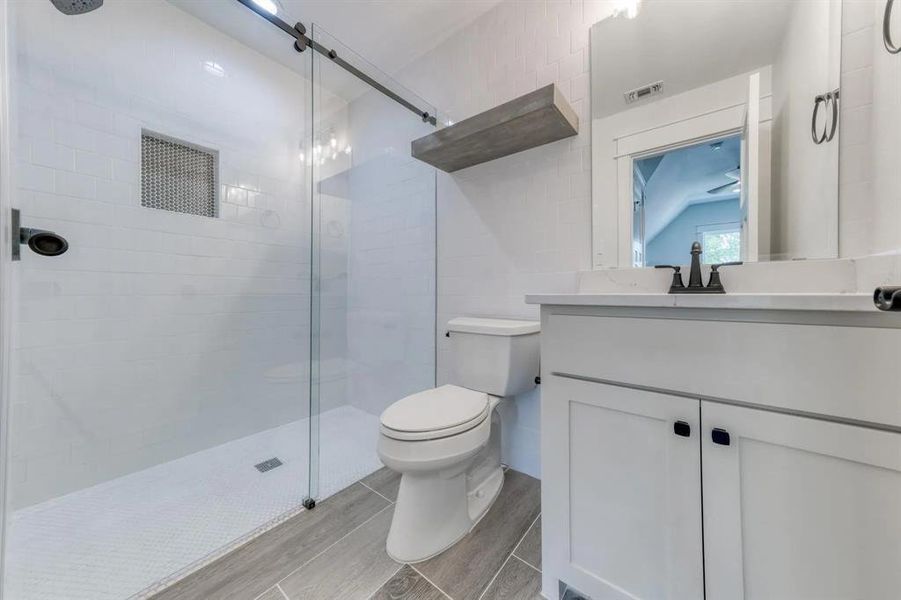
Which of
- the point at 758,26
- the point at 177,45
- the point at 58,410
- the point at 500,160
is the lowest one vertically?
the point at 58,410

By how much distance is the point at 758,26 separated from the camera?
1.08 metres

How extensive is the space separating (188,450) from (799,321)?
248cm

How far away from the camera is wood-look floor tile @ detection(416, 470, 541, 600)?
100 centimetres

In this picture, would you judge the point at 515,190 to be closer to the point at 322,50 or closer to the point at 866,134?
the point at 866,134

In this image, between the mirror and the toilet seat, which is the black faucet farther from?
the toilet seat

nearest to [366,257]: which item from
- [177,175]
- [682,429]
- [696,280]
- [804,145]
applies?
[177,175]

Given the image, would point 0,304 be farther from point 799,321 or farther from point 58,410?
point 799,321

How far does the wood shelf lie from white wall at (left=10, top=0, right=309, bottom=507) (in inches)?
44.9

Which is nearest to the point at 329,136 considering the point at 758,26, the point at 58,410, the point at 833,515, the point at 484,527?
the point at 58,410

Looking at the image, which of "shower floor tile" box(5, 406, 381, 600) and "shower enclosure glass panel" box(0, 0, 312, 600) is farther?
"shower enclosure glass panel" box(0, 0, 312, 600)

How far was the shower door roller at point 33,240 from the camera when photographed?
2.48ft

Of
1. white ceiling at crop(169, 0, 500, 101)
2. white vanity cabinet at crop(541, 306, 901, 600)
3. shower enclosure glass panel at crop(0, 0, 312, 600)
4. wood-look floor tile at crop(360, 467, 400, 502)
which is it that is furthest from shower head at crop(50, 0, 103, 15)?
wood-look floor tile at crop(360, 467, 400, 502)

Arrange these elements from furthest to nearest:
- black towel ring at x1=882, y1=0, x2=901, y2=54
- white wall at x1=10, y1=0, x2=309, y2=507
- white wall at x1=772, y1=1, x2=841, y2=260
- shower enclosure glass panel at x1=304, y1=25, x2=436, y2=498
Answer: shower enclosure glass panel at x1=304, y1=25, x2=436, y2=498 → white wall at x1=10, y1=0, x2=309, y2=507 → white wall at x1=772, y1=1, x2=841, y2=260 → black towel ring at x1=882, y1=0, x2=901, y2=54

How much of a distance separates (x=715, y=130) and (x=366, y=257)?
1.88 meters
